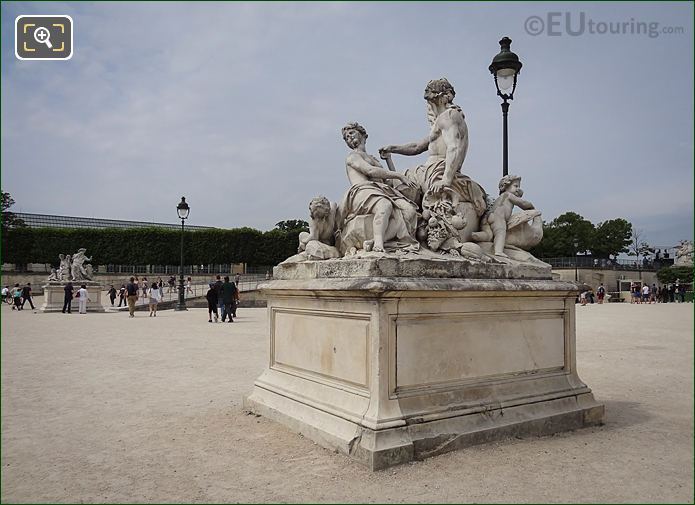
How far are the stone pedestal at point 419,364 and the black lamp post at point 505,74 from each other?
292 centimetres

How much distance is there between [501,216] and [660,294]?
33348 millimetres

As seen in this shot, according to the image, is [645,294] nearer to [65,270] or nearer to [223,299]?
[223,299]

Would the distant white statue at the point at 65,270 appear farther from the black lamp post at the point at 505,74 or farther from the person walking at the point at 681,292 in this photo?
the person walking at the point at 681,292

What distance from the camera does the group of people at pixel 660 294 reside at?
32.4 metres

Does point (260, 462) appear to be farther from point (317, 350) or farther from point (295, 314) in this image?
point (295, 314)

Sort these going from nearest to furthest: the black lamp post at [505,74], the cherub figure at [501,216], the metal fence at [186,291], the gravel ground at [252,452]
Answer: the gravel ground at [252,452]
the cherub figure at [501,216]
the black lamp post at [505,74]
the metal fence at [186,291]

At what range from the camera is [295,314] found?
5.38m

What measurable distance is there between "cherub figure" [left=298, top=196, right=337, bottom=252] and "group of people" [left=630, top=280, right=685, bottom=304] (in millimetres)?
31682

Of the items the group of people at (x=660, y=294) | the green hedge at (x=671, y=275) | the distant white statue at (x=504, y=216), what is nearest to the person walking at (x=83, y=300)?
the distant white statue at (x=504, y=216)

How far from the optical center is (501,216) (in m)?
5.73

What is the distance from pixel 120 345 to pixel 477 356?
8.65 m

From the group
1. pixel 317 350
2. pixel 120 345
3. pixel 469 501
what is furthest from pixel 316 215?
pixel 120 345

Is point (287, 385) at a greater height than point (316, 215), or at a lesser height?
lesser

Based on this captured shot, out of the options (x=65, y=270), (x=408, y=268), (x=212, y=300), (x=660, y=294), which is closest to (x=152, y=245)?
(x=65, y=270)
